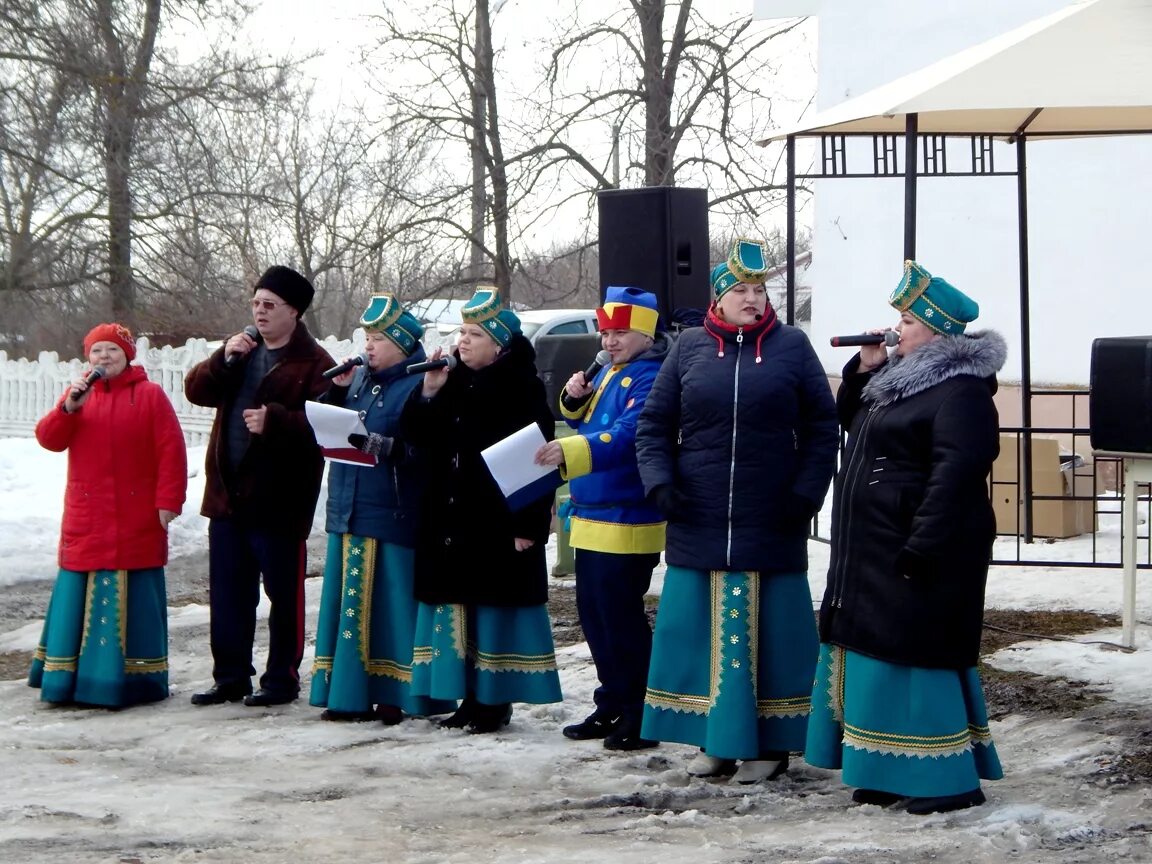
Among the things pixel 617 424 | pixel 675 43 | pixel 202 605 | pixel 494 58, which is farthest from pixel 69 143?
pixel 617 424

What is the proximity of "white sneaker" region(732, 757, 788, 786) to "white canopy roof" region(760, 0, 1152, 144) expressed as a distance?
344 cm

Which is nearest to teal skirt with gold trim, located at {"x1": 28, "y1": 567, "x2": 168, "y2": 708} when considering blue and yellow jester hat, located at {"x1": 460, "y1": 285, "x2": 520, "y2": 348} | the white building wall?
blue and yellow jester hat, located at {"x1": 460, "y1": 285, "x2": 520, "y2": 348}

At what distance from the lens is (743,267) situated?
534cm

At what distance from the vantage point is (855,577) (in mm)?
4875

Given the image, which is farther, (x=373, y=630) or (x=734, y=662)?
(x=373, y=630)

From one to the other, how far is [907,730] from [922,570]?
1.67 ft

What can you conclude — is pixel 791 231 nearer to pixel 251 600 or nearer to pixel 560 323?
pixel 251 600

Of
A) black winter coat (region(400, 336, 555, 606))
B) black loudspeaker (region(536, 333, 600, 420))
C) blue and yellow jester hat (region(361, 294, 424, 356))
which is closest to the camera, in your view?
black winter coat (region(400, 336, 555, 606))

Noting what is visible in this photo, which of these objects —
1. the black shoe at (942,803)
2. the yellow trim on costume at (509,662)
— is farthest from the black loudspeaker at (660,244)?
the black shoe at (942,803)

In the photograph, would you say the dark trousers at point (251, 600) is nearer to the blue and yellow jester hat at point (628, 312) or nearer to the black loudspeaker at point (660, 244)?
the blue and yellow jester hat at point (628, 312)

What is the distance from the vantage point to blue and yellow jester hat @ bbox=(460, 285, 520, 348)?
6.11m

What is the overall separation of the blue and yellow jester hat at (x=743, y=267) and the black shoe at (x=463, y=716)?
1.92 m

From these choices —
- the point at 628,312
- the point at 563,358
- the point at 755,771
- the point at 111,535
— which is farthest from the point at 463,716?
the point at 563,358

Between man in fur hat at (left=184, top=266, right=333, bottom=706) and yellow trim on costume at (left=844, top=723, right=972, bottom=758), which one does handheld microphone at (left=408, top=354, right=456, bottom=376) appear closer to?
man in fur hat at (left=184, top=266, right=333, bottom=706)
